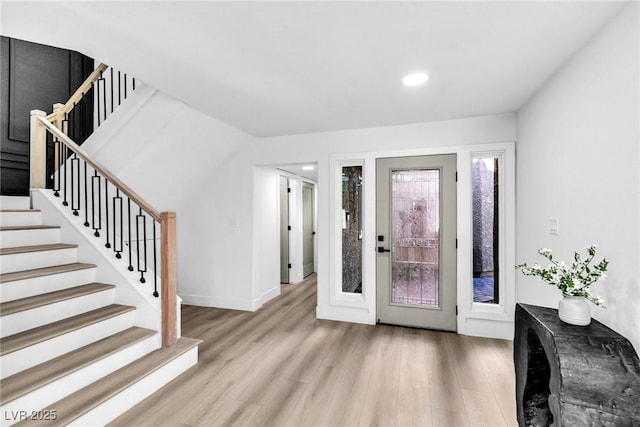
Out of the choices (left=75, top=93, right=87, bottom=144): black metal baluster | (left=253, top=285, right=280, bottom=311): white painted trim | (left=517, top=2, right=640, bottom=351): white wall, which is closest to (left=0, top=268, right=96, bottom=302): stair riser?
(left=253, top=285, right=280, bottom=311): white painted trim

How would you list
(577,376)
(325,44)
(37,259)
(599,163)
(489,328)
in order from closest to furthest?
(577,376)
(599,163)
(325,44)
(37,259)
(489,328)

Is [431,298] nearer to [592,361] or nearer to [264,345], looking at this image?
[264,345]

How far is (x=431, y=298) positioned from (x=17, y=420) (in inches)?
133

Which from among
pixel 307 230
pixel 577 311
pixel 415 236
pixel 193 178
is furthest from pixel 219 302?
pixel 577 311

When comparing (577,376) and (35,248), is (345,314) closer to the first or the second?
(577,376)

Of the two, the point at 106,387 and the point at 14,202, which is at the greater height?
the point at 14,202

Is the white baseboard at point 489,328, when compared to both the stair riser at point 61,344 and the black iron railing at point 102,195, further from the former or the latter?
the stair riser at point 61,344

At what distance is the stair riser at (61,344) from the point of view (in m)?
1.79

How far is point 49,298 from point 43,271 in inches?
11.8

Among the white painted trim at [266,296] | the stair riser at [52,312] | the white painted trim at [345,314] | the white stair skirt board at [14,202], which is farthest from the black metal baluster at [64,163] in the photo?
the white painted trim at [345,314]

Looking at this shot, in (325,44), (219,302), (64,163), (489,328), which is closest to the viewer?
(325,44)

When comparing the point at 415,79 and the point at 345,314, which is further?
the point at 345,314

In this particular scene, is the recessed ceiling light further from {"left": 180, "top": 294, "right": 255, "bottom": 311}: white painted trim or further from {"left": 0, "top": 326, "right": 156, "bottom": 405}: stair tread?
{"left": 180, "top": 294, "right": 255, "bottom": 311}: white painted trim

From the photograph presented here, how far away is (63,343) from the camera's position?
2049 millimetres
